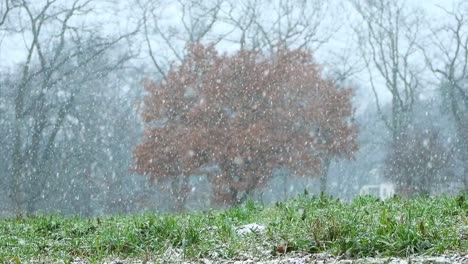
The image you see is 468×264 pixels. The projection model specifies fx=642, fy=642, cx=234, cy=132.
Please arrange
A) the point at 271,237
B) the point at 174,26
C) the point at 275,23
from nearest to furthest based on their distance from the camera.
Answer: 1. the point at 271,237
2. the point at 275,23
3. the point at 174,26

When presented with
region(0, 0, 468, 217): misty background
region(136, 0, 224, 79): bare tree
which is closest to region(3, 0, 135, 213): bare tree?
region(0, 0, 468, 217): misty background

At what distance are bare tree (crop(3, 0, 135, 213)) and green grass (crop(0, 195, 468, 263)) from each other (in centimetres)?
2026

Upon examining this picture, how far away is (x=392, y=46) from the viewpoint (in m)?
31.5

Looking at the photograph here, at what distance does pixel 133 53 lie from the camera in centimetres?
3023

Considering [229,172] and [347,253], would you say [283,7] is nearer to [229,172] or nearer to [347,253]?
[229,172]

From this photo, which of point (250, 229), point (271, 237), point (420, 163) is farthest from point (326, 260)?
point (420, 163)

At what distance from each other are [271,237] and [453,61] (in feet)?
87.5

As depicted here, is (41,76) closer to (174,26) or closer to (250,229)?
(174,26)

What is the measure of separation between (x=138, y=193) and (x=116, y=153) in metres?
3.08

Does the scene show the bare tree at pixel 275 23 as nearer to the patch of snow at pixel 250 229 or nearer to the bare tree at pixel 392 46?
the bare tree at pixel 392 46

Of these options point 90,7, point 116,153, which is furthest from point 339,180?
point 90,7

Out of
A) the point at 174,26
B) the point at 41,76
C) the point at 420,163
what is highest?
the point at 174,26

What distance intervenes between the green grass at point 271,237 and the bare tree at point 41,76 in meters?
20.3

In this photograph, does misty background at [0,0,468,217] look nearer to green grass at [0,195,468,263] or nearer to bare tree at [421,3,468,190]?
bare tree at [421,3,468,190]
